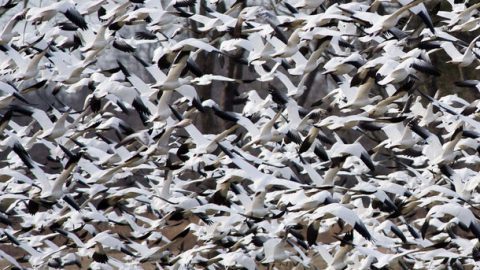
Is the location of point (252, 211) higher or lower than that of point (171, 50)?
lower

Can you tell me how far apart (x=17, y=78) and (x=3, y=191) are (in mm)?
2061

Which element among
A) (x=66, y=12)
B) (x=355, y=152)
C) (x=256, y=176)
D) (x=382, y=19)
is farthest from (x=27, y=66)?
(x=382, y=19)

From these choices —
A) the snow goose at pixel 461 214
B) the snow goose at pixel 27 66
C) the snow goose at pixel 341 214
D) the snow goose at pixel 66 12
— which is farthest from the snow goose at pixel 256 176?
the snow goose at pixel 27 66

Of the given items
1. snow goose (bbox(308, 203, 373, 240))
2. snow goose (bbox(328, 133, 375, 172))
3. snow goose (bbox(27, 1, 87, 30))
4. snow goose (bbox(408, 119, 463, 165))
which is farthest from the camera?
snow goose (bbox(408, 119, 463, 165))

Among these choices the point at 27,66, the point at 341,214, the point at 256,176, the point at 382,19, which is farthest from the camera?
the point at 27,66

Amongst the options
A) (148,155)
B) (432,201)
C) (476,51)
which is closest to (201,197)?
(148,155)

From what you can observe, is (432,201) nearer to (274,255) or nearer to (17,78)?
(274,255)

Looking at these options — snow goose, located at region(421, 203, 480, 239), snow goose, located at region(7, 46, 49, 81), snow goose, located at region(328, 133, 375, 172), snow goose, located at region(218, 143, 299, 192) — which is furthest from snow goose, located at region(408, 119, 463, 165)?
Result: snow goose, located at region(7, 46, 49, 81)

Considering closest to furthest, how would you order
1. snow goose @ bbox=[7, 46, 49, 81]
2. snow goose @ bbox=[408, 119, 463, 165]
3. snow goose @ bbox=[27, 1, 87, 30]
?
snow goose @ bbox=[27, 1, 87, 30] → snow goose @ bbox=[408, 119, 463, 165] → snow goose @ bbox=[7, 46, 49, 81]

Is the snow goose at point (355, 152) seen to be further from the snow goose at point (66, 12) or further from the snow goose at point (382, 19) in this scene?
the snow goose at point (66, 12)

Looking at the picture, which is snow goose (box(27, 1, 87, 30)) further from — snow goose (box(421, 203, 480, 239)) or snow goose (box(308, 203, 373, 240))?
snow goose (box(421, 203, 480, 239))

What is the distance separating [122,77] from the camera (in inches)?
420

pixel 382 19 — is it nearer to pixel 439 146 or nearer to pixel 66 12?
pixel 439 146

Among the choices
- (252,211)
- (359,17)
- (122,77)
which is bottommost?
(252,211)
